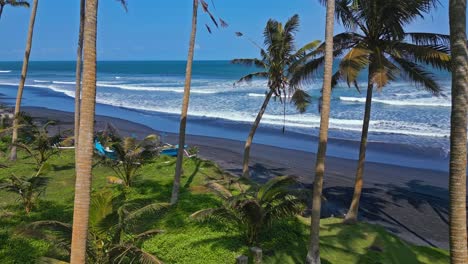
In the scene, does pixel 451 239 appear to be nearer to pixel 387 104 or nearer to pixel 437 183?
pixel 437 183

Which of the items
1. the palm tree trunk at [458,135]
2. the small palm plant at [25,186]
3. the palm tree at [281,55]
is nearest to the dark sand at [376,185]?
the palm tree at [281,55]

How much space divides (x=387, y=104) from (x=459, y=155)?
37859mm

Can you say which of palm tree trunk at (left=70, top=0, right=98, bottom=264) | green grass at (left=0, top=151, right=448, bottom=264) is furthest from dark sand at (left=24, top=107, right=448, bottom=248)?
palm tree trunk at (left=70, top=0, right=98, bottom=264)

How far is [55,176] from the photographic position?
14.5m

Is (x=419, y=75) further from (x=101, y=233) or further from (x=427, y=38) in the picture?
(x=101, y=233)

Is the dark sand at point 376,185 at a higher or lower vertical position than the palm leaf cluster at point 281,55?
lower

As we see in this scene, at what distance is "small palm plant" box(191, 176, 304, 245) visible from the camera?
874cm

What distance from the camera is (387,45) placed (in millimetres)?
10750

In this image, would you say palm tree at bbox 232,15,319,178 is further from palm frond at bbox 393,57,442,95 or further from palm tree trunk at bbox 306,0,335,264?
palm tree trunk at bbox 306,0,335,264

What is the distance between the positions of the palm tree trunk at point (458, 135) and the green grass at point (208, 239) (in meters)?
4.18

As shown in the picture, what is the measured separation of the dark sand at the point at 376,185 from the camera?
12328 mm

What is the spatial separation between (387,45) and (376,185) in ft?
23.6

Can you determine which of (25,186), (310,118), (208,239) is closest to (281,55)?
(208,239)

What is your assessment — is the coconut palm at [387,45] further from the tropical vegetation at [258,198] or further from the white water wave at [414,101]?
the white water wave at [414,101]
